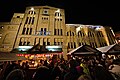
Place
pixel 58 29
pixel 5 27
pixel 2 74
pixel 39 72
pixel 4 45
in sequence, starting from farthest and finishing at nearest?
pixel 58 29 → pixel 5 27 → pixel 4 45 → pixel 2 74 → pixel 39 72

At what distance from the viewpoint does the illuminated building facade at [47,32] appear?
24703mm

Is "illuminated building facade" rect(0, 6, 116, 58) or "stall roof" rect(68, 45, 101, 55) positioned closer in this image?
"stall roof" rect(68, 45, 101, 55)

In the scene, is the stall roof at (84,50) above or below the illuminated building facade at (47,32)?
below

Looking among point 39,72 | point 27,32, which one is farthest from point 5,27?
point 39,72

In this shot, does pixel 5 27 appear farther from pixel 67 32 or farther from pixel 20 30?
pixel 67 32

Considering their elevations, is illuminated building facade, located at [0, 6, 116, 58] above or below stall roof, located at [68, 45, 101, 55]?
above

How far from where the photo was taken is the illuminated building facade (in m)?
24.7

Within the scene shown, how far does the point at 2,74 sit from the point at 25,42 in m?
19.4

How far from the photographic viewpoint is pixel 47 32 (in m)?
26.3

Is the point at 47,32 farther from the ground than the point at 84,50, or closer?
farther from the ground

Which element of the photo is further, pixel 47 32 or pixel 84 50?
pixel 47 32

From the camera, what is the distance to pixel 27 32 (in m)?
26.2

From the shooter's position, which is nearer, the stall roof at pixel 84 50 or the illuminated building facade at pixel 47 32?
the stall roof at pixel 84 50

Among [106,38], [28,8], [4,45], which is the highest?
[28,8]
